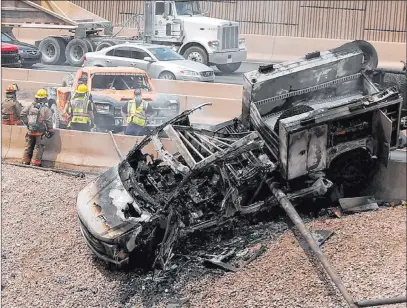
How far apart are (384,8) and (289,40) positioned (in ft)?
10.3

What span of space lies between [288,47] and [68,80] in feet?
18.6

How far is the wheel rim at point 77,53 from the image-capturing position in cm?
1352

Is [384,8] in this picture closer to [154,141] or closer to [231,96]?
[231,96]

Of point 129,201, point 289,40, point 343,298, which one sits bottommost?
point 343,298

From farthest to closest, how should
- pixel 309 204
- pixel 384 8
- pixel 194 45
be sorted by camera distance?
pixel 384 8, pixel 194 45, pixel 309 204

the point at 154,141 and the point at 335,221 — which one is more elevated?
the point at 154,141

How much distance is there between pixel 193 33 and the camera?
16047mm

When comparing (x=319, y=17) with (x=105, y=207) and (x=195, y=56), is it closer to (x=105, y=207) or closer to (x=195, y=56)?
(x=195, y=56)

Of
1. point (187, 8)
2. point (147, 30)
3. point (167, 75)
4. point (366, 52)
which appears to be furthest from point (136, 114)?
point (187, 8)

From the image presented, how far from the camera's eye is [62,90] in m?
12.2

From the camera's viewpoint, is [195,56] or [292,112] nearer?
[292,112]

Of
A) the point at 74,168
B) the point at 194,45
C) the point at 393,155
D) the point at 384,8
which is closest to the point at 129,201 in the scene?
the point at 74,168

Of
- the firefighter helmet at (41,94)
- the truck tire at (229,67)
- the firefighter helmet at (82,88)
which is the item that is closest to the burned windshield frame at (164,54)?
the truck tire at (229,67)

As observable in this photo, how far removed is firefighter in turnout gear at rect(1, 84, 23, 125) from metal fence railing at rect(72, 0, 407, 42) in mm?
4561
